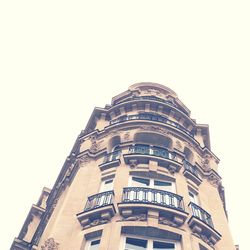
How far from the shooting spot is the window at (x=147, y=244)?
15.6 metres

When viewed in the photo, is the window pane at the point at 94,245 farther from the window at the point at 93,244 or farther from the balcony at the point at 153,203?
the balcony at the point at 153,203

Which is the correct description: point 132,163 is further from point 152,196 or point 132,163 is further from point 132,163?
point 152,196

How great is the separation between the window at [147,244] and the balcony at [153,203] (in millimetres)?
1109

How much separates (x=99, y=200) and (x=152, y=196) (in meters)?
2.41

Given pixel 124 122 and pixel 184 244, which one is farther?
pixel 124 122

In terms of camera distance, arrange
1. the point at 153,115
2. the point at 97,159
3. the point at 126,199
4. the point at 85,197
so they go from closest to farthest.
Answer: the point at 126,199 < the point at 85,197 < the point at 97,159 < the point at 153,115

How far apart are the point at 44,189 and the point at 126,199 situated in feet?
66.7

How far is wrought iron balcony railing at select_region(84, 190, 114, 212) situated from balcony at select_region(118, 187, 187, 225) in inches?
24.8

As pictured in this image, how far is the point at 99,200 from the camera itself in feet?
59.8

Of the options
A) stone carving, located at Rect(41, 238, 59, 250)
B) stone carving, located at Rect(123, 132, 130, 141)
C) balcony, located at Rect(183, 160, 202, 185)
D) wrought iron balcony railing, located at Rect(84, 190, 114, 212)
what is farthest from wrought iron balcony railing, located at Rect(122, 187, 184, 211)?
stone carving, located at Rect(123, 132, 130, 141)

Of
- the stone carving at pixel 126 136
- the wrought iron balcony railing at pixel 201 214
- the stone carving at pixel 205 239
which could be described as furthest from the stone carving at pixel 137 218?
the stone carving at pixel 126 136

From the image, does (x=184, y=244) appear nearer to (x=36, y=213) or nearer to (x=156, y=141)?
(x=156, y=141)

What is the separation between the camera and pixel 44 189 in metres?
36.7

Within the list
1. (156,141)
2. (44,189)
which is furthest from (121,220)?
(44,189)
